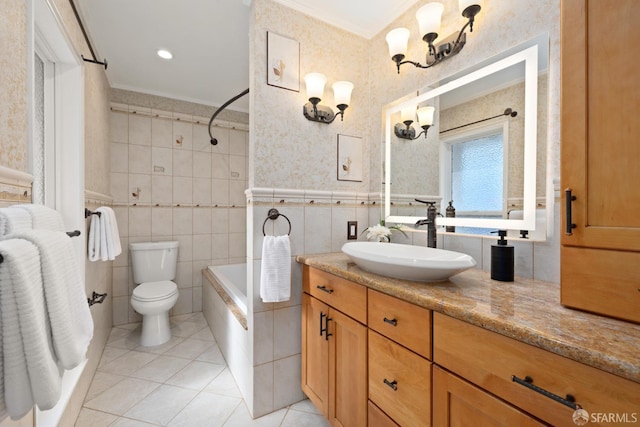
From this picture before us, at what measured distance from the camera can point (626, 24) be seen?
655 mm

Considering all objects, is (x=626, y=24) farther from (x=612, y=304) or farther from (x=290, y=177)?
(x=290, y=177)

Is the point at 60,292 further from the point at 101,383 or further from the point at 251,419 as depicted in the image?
the point at 101,383

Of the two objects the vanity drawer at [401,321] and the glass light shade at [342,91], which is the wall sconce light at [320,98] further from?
the vanity drawer at [401,321]

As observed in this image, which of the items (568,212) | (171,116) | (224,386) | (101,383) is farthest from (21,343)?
(171,116)

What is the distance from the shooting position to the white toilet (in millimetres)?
2295

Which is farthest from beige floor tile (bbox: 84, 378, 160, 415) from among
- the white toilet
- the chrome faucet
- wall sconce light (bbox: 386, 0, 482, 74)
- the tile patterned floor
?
wall sconce light (bbox: 386, 0, 482, 74)

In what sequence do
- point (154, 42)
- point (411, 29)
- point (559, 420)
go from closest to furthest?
1. point (559, 420)
2. point (411, 29)
3. point (154, 42)

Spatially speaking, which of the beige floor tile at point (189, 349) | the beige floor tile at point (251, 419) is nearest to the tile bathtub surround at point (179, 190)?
the beige floor tile at point (189, 349)

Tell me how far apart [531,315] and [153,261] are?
3.02 metres

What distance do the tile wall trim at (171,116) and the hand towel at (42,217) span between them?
2.32 meters

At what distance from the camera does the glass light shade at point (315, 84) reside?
1598 mm

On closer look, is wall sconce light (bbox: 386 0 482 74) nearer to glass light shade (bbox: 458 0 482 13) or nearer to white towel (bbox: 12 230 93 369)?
glass light shade (bbox: 458 0 482 13)

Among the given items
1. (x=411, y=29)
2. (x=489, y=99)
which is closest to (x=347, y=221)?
(x=489, y=99)

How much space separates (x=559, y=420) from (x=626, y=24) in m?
0.93
